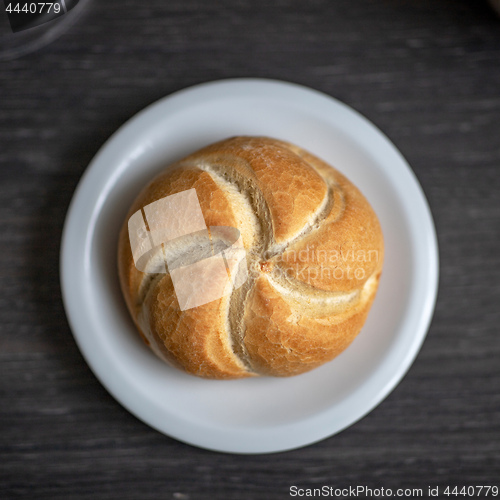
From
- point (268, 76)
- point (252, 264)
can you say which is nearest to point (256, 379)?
point (252, 264)

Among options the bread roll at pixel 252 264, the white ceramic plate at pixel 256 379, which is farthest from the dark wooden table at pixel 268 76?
the bread roll at pixel 252 264

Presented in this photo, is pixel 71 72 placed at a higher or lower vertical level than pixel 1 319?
higher

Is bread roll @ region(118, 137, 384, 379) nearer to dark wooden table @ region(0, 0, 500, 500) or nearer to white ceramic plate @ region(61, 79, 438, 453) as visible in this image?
white ceramic plate @ region(61, 79, 438, 453)

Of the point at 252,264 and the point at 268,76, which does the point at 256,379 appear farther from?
the point at 268,76

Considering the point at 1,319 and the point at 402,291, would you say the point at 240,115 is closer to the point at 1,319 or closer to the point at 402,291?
the point at 402,291

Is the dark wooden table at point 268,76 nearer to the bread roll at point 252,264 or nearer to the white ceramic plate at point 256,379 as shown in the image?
the white ceramic plate at point 256,379

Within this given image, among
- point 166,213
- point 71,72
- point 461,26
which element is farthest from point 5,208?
point 461,26
